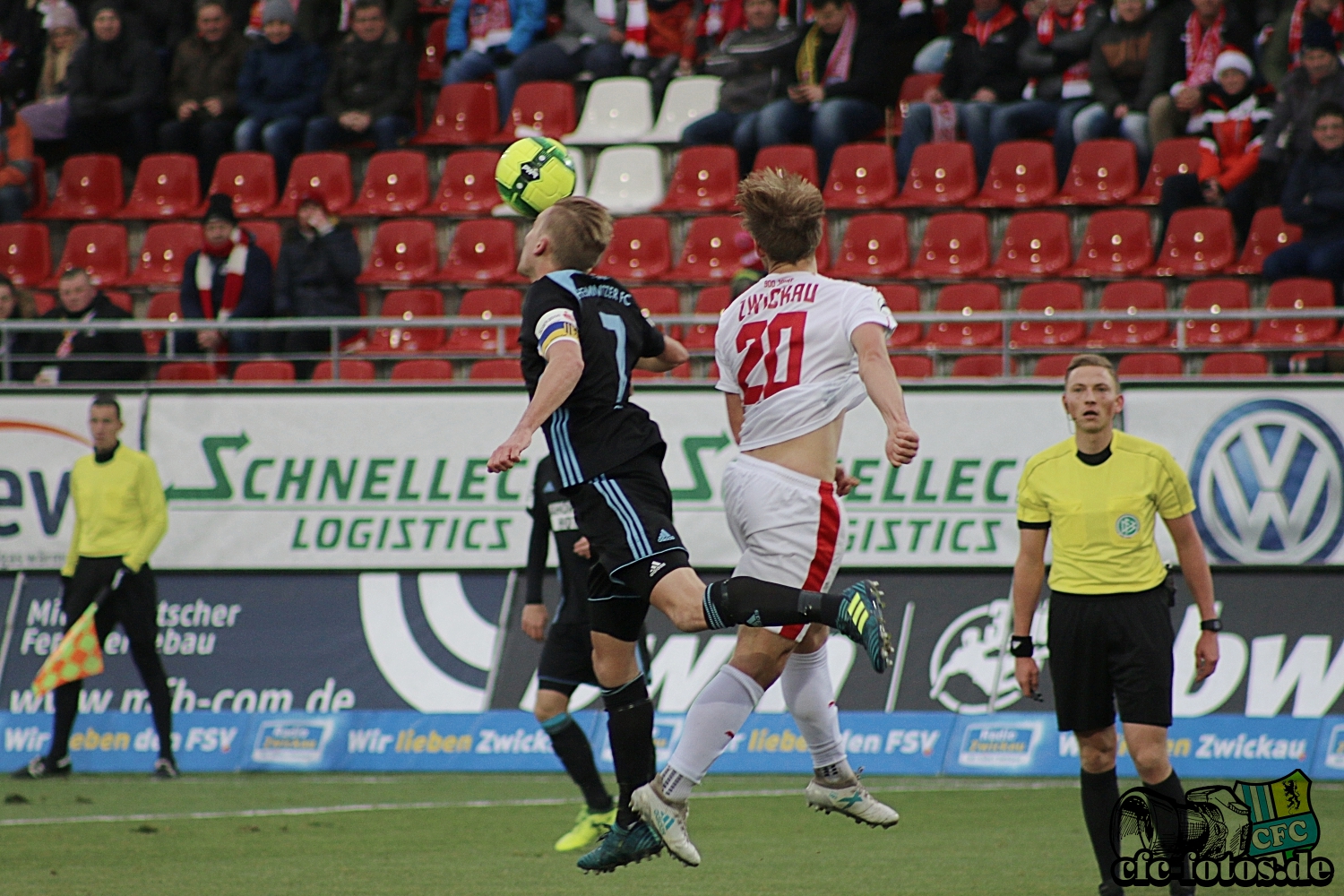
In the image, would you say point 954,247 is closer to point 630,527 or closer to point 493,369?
Answer: point 493,369

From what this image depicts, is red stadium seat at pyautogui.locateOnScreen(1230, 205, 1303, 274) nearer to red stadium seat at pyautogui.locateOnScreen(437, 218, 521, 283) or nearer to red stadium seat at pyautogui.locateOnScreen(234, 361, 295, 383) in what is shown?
red stadium seat at pyautogui.locateOnScreen(437, 218, 521, 283)

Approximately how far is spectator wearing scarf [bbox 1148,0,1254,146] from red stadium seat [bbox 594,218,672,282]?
444cm

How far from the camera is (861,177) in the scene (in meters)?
15.6

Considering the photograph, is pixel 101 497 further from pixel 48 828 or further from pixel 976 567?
pixel 976 567

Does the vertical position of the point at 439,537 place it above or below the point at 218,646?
above

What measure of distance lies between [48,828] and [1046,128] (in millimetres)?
10517

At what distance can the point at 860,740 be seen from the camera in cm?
1162

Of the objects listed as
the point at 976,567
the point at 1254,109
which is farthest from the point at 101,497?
the point at 1254,109

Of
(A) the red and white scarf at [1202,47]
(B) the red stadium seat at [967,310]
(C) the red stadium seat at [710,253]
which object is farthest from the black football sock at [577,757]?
(A) the red and white scarf at [1202,47]

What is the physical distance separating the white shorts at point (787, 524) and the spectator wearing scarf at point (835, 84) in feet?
33.6

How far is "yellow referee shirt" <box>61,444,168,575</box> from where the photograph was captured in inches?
472

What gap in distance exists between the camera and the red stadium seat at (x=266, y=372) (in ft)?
47.2

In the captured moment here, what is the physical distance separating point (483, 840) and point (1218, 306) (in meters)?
7.74

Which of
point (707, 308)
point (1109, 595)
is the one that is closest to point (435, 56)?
point (707, 308)
